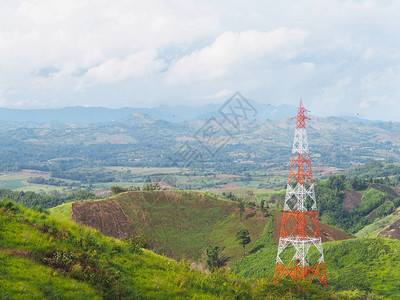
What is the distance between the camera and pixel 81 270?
11.9 metres

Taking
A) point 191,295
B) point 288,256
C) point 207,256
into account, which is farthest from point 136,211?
point 191,295

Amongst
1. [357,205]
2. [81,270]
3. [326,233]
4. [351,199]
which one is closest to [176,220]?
[326,233]

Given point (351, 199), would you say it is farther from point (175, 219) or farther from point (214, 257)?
point (214, 257)

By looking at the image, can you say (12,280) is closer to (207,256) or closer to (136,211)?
(207,256)

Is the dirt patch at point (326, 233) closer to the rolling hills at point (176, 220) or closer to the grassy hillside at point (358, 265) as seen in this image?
the rolling hills at point (176, 220)

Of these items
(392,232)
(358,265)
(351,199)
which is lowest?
(351,199)

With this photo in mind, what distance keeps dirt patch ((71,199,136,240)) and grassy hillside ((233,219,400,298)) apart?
21465 millimetres

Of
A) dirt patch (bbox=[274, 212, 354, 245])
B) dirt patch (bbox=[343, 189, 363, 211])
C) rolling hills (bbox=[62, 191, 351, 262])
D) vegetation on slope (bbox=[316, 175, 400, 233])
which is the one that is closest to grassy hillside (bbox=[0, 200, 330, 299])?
rolling hills (bbox=[62, 191, 351, 262])

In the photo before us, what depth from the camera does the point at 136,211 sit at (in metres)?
62.3

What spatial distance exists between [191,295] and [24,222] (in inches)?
327

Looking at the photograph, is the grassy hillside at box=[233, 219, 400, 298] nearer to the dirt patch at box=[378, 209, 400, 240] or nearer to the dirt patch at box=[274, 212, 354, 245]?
the dirt patch at box=[274, 212, 354, 245]

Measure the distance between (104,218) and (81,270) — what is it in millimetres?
48241

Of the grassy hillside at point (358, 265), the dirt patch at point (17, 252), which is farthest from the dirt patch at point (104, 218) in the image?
the dirt patch at point (17, 252)

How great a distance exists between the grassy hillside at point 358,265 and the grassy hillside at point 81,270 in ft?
57.4
